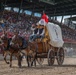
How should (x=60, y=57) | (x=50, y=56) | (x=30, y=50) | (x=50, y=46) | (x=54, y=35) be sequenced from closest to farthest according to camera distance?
(x=30, y=50) < (x=50, y=56) < (x=50, y=46) < (x=54, y=35) < (x=60, y=57)

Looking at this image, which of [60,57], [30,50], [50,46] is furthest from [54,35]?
[30,50]

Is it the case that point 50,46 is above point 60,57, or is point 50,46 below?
above

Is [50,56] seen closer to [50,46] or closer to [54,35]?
[50,46]

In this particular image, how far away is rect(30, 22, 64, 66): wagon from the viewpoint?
1480 centimetres

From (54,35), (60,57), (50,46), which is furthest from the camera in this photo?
(60,57)

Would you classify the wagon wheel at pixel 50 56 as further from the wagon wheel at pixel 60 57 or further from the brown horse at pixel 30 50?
the wagon wheel at pixel 60 57

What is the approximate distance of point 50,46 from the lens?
15391mm

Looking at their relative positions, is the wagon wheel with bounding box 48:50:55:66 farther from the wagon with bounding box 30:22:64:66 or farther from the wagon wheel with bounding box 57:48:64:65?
the wagon wheel with bounding box 57:48:64:65

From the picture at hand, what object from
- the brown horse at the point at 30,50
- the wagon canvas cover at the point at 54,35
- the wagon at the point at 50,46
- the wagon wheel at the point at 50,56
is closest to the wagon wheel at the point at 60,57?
the wagon at the point at 50,46

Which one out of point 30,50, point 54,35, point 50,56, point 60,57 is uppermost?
point 54,35

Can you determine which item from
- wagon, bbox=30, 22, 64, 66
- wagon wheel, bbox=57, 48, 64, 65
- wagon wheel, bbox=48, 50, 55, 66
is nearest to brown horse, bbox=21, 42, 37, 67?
Result: wagon, bbox=30, 22, 64, 66

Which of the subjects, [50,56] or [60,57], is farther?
[60,57]

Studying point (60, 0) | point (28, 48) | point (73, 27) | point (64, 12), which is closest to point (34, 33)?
point (28, 48)

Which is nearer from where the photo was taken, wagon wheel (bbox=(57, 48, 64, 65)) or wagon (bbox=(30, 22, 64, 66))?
wagon (bbox=(30, 22, 64, 66))
